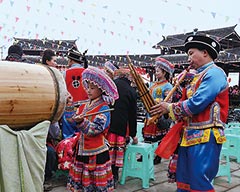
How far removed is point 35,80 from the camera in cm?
137

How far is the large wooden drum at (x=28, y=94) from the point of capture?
4.15 ft

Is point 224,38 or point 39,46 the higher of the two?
point 39,46

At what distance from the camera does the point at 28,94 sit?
1.32 m

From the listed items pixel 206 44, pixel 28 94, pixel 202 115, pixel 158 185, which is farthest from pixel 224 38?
pixel 28 94

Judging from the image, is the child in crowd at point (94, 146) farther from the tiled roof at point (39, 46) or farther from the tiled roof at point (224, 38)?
the tiled roof at point (39, 46)

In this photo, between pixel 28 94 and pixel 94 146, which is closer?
pixel 28 94

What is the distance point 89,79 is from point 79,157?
0.84 meters

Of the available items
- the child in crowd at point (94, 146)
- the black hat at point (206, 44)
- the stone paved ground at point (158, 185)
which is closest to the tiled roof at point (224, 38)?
the stone paved ground at point (158, 185)

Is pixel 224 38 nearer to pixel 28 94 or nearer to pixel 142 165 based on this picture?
pixel 142 165

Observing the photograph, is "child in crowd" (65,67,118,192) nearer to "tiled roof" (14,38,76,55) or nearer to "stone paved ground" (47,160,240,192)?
"stone paved ground" (47,160,240,192)

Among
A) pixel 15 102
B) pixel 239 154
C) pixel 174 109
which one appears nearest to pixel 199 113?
pixel 174 109

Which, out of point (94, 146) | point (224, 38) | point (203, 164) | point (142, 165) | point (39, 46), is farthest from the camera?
point (39, 46)

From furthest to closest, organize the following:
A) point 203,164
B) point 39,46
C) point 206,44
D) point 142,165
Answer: point 39,46, point 142,165, point 206,44, point 203,164

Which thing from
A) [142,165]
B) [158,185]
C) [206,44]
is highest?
[206,44]
